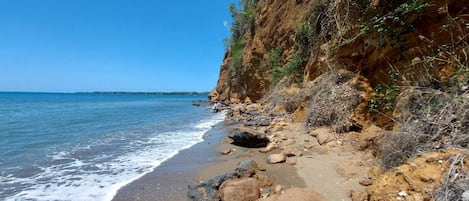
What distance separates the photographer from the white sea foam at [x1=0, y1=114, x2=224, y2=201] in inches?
187

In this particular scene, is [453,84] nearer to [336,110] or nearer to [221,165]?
[336,110]

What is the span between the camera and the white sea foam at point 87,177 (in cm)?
474

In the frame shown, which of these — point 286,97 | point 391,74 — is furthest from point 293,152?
point 286,97

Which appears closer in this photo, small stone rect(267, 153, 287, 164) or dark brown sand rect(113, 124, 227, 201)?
dark brown sand rect(113, 124, 227, 201)

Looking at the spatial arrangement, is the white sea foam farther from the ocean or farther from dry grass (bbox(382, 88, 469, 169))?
dry grass (bbox(382, 88, 469, 169))

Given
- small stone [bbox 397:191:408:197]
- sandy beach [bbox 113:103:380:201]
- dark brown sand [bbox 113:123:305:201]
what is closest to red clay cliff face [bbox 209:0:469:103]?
sandy beach [bbox 113:103:380:201]

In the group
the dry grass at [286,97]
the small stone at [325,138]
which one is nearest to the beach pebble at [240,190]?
the small stone at [325,138]

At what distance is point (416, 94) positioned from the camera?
4.17 m

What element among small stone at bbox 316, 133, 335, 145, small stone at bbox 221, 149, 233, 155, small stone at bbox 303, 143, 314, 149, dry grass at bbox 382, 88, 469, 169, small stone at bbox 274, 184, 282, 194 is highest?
dry grass at bbox 382, 88, 469, 169

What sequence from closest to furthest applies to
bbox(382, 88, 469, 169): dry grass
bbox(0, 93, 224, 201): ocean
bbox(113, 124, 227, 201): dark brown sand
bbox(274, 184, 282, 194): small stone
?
bbox(382, 88, 469, 169): dry grass, bbox(274, 184, 282, 194): small stone, bbox(113, 124, 227, 201): dark brown sand, bbox(0, 93, 224, 201): ocean

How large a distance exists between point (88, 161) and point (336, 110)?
6.50 meters

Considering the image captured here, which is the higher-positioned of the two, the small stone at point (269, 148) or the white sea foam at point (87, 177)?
the small stone at point (269, 148)

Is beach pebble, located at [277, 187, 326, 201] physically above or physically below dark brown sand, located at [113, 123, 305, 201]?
above

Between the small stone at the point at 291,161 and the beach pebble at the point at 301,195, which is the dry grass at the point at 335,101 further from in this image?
the beach pebble at the point at 301,195
